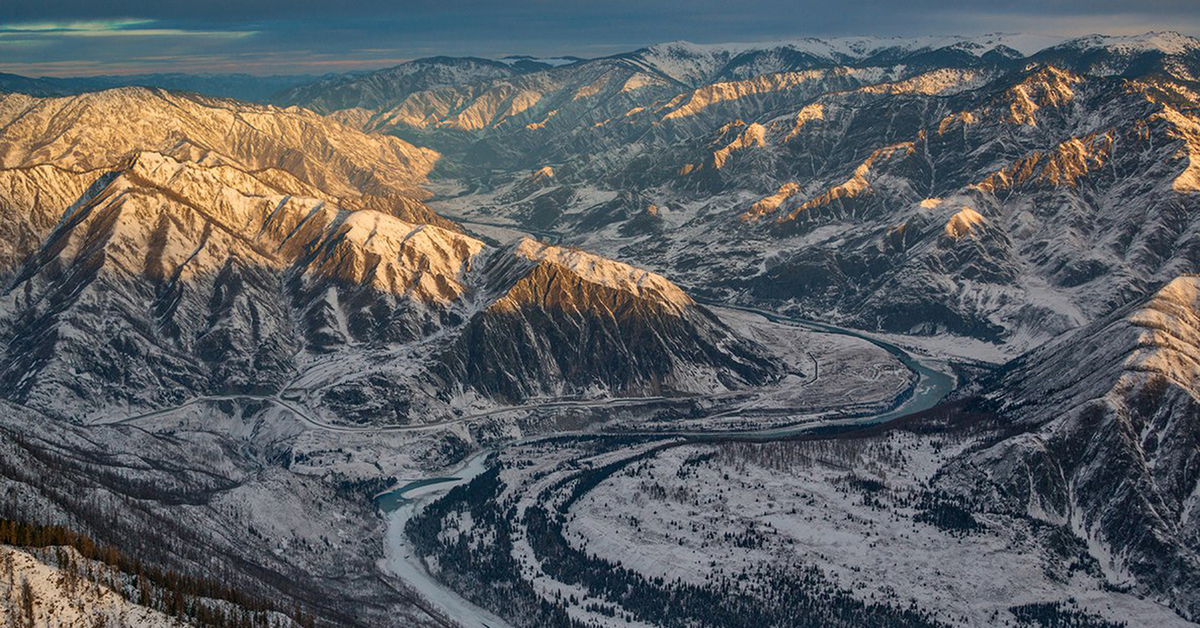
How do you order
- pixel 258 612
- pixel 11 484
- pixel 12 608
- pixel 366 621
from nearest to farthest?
pixel 12 608
pixel 258 612
pixel 11 484
pixel 366 621

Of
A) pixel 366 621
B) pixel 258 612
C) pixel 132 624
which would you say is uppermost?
pixel 132 624

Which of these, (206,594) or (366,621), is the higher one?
(206,594)

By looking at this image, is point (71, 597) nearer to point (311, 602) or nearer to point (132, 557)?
point (132, 557)

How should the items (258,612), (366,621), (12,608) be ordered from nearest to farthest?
(12,608) < (258,612) < (366,621)

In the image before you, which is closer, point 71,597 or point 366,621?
point 71,597

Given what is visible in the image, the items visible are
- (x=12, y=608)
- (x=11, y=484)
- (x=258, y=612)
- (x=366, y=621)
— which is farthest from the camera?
(x=366, y=621)

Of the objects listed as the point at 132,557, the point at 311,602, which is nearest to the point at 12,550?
the point at 132,557

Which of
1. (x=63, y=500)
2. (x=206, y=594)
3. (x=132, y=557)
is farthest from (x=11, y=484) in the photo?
(x=206, y=594)

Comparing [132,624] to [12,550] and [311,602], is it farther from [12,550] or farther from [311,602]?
[311,602]

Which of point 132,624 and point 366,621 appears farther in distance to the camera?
point 366,621
